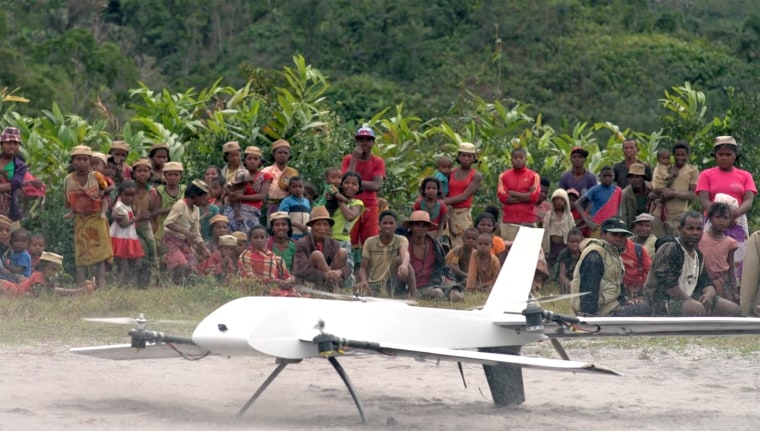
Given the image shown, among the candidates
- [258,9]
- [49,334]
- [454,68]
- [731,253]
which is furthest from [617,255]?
[258,9]

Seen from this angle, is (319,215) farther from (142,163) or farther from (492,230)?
(492,230)

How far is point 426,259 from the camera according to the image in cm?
1382

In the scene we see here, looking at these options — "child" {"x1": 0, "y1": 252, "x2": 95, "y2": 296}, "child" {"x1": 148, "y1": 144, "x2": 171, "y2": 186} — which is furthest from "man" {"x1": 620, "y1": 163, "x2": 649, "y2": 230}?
"child" {"x1": 0, "y1": 252, "x2": 95, "y2": 296}

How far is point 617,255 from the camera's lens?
1233cm

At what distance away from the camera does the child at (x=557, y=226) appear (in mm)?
14656

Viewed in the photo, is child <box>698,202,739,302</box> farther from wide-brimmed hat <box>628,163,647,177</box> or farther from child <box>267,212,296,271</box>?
child <box>267,212,296,271</box>

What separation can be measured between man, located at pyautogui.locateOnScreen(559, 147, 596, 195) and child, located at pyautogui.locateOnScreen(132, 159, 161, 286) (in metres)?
4.73

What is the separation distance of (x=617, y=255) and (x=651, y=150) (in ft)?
19.3

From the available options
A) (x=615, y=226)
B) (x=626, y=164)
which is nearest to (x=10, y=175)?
(x=615, y=226)

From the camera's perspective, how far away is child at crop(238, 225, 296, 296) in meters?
12.8

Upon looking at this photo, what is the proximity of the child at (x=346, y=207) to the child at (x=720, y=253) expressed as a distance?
3.55m

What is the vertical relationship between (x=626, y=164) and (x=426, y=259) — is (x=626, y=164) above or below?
above

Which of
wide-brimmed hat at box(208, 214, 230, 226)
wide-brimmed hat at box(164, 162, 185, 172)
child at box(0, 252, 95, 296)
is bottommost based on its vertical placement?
child at box(0, 252, 95, 296)

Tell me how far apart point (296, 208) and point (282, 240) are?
74cm
